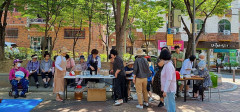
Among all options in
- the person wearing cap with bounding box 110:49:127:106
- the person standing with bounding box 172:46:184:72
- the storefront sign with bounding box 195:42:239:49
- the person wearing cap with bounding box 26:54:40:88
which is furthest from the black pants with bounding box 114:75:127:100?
the storefront sign with bounding box 195:42:239:49

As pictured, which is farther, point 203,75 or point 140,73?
point 203,75

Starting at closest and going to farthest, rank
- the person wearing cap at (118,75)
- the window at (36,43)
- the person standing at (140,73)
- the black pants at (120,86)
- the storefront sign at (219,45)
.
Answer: the person standing at (140,73) → the person wearing cap at (118,75) → the black pants at (120,86) → the window at (36,43) → the storefront sign at (219,45)

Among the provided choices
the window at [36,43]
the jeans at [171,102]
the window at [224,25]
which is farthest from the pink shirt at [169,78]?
the window at [224,25]

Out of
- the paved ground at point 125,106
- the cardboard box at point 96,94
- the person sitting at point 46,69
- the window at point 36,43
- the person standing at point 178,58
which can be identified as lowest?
the paved ground at point 125,106

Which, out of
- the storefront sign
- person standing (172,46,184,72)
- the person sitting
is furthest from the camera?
the storefront sign

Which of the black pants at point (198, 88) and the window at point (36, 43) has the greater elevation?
the window at point (36, 43)

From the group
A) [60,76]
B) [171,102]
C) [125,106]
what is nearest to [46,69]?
[60,76]

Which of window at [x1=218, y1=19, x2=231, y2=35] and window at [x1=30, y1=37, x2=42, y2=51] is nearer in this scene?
window at [x1=30, y1=37, x2=42, y2=51]

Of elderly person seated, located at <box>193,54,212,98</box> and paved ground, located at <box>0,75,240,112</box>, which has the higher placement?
elderly person seated, located at <box>193,54,212,98</box>

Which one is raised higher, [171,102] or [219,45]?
[219,45]

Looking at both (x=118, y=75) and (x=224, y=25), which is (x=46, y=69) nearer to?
(x=118, y=75)

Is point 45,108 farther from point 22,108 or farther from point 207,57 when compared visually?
point 207,57

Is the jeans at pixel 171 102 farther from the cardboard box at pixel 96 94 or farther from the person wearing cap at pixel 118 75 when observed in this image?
the cardboard box at pixel 96 94

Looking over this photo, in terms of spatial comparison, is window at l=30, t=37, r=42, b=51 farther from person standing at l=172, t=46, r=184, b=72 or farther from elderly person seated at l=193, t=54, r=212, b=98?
elderly person seated at l=193, t=54, r=212, b=98
